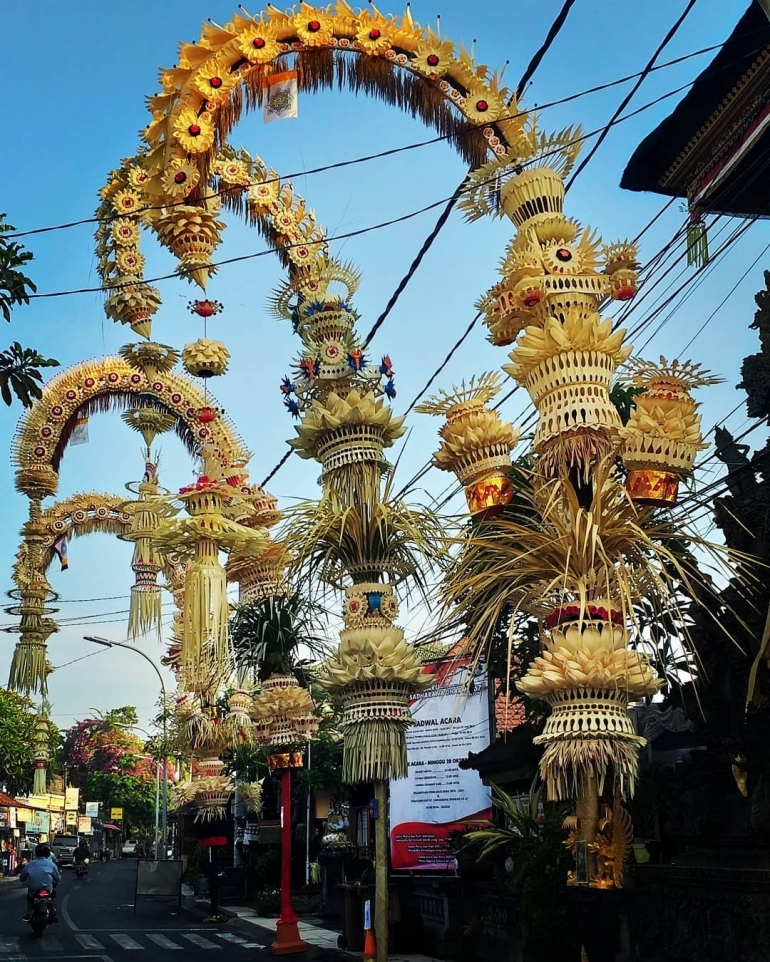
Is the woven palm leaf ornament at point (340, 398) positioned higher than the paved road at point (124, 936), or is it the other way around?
the woven palm leaf ornament at point (340, 398)

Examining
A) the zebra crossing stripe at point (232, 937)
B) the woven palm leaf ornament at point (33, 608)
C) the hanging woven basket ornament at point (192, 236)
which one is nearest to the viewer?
the hanging woven basket ornament at point (192, 236)

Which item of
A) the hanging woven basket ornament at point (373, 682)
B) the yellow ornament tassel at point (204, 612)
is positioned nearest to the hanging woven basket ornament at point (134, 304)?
the yellow ornament tassel at point (204, 612)

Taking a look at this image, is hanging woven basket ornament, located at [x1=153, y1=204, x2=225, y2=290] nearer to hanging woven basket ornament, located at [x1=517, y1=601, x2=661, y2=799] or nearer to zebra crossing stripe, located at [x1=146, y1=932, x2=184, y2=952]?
hanging woven basket ornament, located at [x1=517, y1=601, x2=661, y2=799]

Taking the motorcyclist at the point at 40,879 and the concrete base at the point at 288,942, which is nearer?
the concrete base at the point at 288,942

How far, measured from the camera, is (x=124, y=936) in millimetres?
16984

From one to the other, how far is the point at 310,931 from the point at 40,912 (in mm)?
4515

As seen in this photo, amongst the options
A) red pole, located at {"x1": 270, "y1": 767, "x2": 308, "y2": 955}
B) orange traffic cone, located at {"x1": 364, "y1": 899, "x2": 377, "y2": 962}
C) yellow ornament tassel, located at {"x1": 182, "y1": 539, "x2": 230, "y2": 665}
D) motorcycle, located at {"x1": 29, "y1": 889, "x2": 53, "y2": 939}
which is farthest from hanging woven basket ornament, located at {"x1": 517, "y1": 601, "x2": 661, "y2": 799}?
motorcycle, located at {"x1": 29, "y1": 889, "x2": 53, "y2": 939}

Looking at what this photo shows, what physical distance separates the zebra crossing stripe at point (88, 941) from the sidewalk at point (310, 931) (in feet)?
8.97

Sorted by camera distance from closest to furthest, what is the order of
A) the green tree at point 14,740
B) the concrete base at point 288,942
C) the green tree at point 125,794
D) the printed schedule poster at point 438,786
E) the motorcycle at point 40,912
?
1. the concrete base at point 288,942
2. the motorcycle at point 40,912
3. the printed schedule poster at point 438,786
4. the green tree at point 14,740
5. the green tree at point 125,794

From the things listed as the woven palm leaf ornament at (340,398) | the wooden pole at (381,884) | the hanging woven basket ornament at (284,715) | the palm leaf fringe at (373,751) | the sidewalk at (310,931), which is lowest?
the sidewalk at (310,931)

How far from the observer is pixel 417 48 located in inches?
435

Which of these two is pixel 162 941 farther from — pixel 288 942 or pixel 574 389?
pixel 574 389

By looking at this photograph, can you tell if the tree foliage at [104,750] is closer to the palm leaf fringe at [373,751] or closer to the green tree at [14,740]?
the green tree at [14,740]

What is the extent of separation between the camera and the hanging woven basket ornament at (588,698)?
23.7ft
